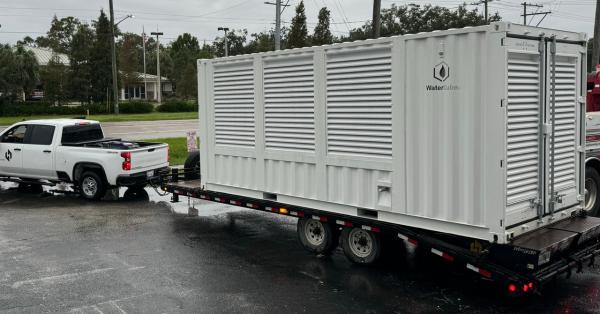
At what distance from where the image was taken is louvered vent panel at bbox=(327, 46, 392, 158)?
25.5 feet

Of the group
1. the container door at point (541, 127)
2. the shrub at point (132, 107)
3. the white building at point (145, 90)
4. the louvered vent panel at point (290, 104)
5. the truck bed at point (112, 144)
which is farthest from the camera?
the white building at point (145, 90)

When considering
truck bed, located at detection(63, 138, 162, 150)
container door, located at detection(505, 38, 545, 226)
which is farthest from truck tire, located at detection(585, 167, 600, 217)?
truck bed, located at detection(63, 138, 162, 150)

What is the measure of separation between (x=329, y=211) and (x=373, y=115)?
1.54 metres

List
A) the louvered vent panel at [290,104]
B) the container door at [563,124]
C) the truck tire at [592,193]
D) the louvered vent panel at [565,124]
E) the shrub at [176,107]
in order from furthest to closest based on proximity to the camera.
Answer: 1. the shrub at [176,107]
2. the truck tire at [592,193]
3. the louvered vent panel at [290,104]
4. the louvered vent panel at [565,124]
5. the container door at [563,124]

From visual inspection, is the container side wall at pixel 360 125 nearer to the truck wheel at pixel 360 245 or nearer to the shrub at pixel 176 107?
the truck wheel at pixel 360 245

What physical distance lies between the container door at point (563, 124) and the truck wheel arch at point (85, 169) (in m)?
9.88

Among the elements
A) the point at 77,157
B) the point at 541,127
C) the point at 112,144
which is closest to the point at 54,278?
the point at 541,127

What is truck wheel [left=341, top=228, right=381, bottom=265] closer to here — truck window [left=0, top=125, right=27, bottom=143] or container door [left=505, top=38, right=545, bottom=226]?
container door [left=505, top=38, right=545, bottom=226]

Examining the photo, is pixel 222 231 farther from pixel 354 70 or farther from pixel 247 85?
pixel 354 70

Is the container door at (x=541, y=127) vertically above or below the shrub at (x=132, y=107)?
below

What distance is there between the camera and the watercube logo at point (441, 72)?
23.2 feet

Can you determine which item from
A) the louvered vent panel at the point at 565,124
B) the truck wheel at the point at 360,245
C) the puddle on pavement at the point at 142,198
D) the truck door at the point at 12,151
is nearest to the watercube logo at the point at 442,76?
the louvered vent panel at the point at 565,124

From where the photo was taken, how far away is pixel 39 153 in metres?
14.8

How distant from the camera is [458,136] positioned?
703 cm
